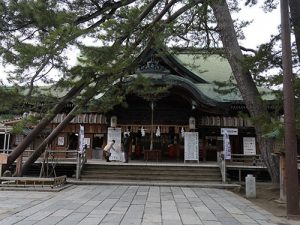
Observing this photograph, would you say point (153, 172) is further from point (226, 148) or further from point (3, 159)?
point (3, 159)

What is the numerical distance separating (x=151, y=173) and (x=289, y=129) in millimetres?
9354

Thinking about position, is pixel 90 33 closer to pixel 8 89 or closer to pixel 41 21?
pixel 41 21

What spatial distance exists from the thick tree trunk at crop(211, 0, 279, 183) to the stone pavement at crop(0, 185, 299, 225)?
84.6 inches

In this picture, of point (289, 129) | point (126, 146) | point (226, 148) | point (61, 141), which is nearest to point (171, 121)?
point (126, 146)

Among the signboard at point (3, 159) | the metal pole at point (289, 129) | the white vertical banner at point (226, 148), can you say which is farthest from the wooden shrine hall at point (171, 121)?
the metal pole at point (289, 129)

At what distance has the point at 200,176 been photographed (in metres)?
17.1

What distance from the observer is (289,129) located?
911cm

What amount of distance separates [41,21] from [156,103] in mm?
12422

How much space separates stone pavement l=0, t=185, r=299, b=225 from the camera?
312 inches

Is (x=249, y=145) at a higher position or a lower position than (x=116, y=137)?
lower

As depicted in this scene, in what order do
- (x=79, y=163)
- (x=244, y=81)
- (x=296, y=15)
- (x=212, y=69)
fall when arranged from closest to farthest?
(x=296, y=15), (x=244, y=81), (x=79, y=163), (x=212, y=69)

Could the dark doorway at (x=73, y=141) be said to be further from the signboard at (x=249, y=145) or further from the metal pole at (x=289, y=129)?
the metal pole at (x=289, y=129)

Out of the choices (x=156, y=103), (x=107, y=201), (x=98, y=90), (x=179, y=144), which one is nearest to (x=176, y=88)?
(x=156, y=103)

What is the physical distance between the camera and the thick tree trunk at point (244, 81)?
13.7m
